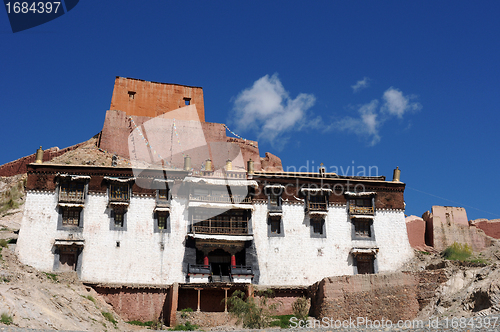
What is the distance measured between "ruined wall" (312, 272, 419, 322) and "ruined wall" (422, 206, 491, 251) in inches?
525

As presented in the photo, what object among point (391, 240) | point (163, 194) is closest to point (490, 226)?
point (391, 240)

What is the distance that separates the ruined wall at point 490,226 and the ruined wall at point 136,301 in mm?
25871

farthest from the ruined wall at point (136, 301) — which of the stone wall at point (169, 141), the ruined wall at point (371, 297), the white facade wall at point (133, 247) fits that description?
the stone wall at point (169, 141)

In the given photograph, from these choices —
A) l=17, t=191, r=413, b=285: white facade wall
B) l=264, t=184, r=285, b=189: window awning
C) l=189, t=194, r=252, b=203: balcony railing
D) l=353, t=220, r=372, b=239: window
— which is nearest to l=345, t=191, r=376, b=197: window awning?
l=17, t=191, r=413, b=285: white facade wall

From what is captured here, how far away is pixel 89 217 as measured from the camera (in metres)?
39.0

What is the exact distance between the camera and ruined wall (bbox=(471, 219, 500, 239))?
48219 mm

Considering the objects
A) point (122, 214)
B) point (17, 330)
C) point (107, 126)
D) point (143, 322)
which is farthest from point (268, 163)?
point (17, 330)

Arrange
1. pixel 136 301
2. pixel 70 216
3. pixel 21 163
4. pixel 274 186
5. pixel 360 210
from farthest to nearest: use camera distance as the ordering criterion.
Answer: pixel 21 163 → pixel 360 210 → pixel 274 186 → pixel 70 216 → pixel 136 301

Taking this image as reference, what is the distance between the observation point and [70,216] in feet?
128

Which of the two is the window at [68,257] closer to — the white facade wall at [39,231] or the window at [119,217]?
the white facade wall at [39,231]

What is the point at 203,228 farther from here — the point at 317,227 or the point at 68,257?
the point at 68,257

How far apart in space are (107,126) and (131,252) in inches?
591

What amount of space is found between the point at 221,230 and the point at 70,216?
383 inches

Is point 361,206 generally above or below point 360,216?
above
